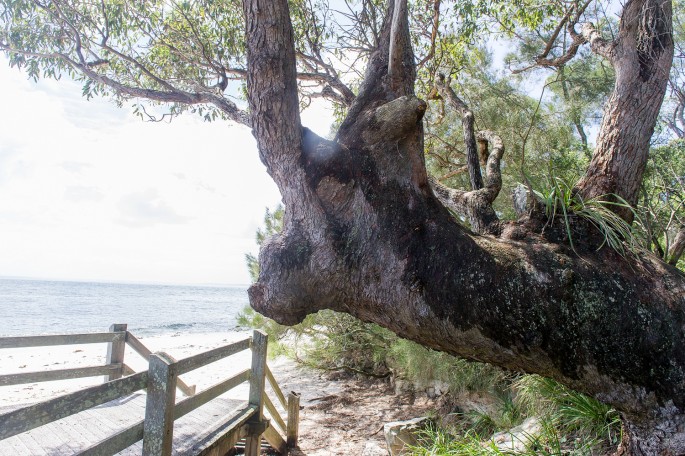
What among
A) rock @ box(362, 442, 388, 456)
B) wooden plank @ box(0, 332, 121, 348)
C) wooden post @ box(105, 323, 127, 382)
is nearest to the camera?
wooden plank @ box(0, 332, 121, 348)

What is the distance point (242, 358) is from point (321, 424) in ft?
30.6

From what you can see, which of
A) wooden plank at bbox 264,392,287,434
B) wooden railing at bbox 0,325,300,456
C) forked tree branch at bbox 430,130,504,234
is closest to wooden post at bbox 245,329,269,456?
wooden railing at bbox 0,325,300,456

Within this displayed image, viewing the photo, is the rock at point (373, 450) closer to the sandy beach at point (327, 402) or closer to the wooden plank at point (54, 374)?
the sandy beach at point (327, 402)

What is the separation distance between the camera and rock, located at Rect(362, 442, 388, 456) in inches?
266

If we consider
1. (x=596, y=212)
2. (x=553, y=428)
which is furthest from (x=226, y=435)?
(x=596, y=212)

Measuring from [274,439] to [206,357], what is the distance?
278 cm

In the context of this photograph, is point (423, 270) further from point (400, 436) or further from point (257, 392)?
point (400, 436)

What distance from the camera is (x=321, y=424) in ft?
27.4

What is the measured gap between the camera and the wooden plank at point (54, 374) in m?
4.17

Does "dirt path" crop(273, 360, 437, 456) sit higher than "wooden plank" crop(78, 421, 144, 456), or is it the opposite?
"wooden plank" crop(78, 421, 144, 456)

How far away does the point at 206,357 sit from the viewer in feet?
14.2

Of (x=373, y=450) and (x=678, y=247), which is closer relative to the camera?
(x=678, y=247)

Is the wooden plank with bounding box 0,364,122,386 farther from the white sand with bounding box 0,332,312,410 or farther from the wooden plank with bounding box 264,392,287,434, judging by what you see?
the white sand with bounding box 0,332,312,410

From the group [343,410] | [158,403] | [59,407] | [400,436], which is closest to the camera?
[59,407]
